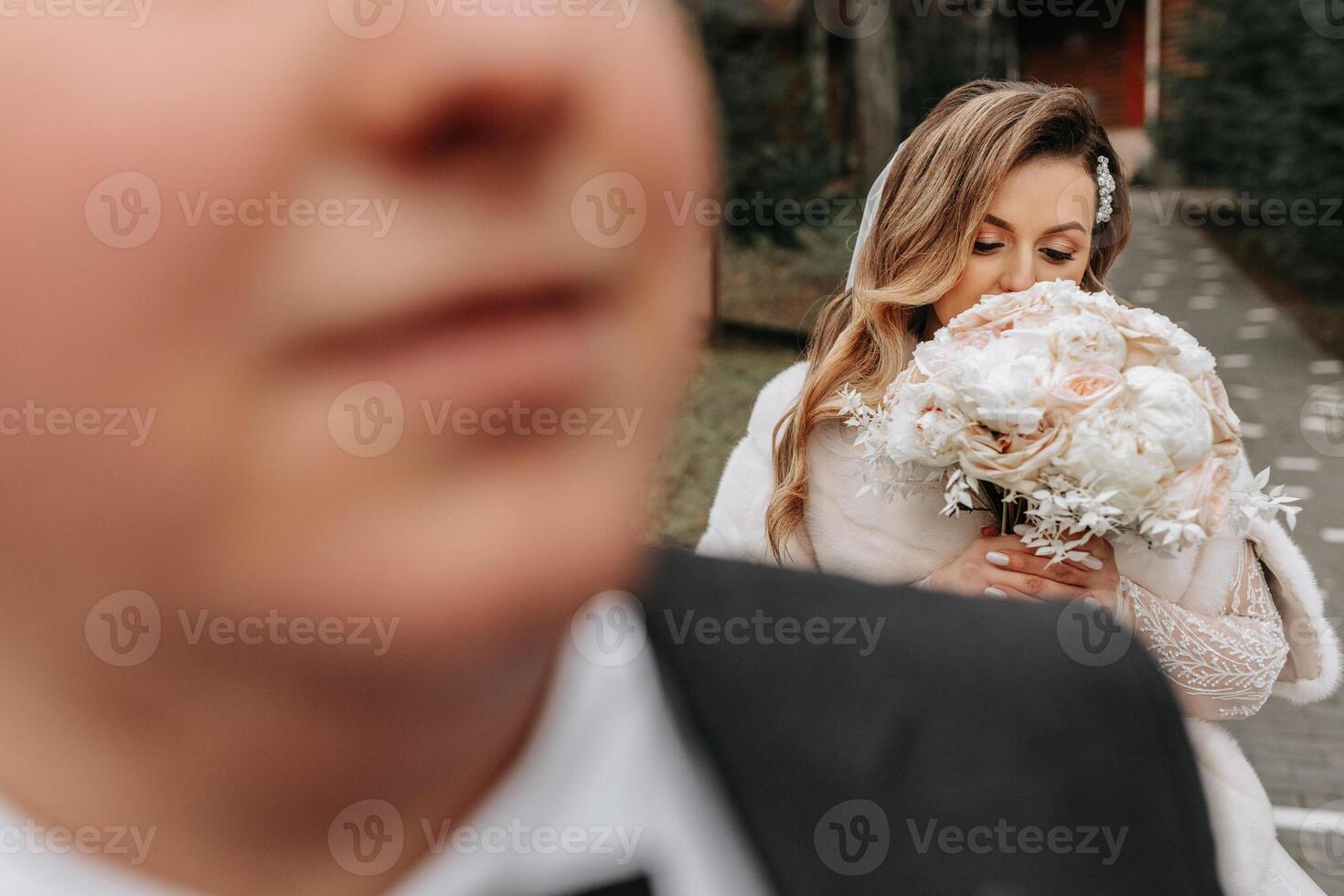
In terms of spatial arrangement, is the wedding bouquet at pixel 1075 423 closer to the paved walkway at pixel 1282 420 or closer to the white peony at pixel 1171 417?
the white peony at pixel 1171 417

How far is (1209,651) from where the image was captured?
73.1 inches

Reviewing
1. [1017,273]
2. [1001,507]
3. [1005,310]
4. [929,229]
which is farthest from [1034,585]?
[929,229]

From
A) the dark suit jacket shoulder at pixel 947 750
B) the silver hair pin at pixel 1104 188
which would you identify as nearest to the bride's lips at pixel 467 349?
the dark suit jacket shoulder at pixel 947 750

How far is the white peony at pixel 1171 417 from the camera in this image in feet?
5.29

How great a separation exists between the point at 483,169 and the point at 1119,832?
25.6 inches

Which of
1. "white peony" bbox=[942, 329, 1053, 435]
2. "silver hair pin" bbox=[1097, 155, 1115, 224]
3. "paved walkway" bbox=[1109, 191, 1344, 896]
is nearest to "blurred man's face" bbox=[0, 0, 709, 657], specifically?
"white peony" bbox=[942, 329, 1053, 435]

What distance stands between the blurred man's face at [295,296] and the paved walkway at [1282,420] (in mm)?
4233

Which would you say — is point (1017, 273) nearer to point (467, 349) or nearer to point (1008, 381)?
point (1008, 381)

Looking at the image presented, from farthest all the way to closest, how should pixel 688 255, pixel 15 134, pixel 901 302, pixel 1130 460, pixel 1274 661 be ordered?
pixel 901 302 < pixel 1274 661 < pixel 1130 460 < pixel 688 255 < pixel 15 134

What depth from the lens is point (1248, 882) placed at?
1843 millimetres

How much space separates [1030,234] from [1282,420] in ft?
23.5

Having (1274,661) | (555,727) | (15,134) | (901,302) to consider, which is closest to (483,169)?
(15,134)

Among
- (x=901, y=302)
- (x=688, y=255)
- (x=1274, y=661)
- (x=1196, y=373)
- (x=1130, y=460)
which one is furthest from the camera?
(x=901, y=302)

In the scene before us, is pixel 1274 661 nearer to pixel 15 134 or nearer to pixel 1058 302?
pixel 1058 302
